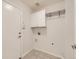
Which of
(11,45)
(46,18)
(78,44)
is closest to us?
(78,44)

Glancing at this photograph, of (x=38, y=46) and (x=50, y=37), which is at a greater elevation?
(x=50, y=37)

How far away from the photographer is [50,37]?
2.97 metres

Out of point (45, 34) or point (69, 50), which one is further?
point (45, 34)

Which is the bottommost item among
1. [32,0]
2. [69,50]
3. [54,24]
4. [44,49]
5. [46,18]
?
[44,49]

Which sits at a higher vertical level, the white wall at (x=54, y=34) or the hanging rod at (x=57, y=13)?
the hanging rod at (x=57, y=13)

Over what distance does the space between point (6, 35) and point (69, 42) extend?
5.37ft

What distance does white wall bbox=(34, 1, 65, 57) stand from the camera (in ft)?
8.59

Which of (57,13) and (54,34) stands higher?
(57,13)

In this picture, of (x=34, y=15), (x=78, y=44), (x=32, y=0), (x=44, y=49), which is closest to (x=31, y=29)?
(x=34, y=15)

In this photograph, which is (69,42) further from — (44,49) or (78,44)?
(44,49)

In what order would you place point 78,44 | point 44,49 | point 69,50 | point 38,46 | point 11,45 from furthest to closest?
1. point 38,46
2. point 44,49
3. point 11,45
4. point 69,50
5. point 78,44

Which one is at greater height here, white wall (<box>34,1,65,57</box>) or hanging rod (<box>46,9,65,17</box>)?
hanging rod (<box>46,9,65,17</box>)

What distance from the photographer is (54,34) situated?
2826mm

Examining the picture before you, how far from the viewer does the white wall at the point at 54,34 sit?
2.62 m
